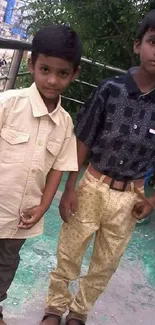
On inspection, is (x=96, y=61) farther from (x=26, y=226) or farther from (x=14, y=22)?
(x=26, y=226)

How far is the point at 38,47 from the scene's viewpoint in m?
1.79

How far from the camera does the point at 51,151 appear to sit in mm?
1893

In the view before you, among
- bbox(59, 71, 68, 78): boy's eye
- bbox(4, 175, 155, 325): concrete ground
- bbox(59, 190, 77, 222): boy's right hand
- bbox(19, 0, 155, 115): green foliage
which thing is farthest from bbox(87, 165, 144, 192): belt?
bbox(19, 0, 155, 115): green foliage

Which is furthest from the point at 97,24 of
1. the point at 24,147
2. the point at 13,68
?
the point at 24,147

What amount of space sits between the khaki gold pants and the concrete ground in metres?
0.14

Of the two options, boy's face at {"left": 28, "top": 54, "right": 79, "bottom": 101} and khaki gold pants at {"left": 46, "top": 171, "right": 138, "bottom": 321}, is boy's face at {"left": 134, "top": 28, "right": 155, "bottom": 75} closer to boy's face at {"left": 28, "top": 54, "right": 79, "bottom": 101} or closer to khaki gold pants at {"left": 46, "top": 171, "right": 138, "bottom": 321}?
boy's face at {"left": 28, "top": 54, "right": 79, "bottom": 101}

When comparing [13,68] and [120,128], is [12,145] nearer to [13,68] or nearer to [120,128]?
[120,128]

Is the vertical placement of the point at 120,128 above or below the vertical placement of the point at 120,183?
above

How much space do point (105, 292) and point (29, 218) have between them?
0.90 m

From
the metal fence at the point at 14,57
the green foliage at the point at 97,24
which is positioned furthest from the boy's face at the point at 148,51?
the green foliage at the point at 97,24

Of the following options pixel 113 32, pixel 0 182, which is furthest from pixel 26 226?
pixel 113 32

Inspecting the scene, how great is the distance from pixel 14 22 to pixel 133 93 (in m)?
3.23

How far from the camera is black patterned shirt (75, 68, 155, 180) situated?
77.8 inches

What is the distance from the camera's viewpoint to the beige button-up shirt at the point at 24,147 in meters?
1.82
